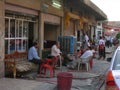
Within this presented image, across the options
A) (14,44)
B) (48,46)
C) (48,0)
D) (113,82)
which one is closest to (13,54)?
(14,44)

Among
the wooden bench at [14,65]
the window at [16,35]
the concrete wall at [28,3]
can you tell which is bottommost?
the wooden bench at [14,65]

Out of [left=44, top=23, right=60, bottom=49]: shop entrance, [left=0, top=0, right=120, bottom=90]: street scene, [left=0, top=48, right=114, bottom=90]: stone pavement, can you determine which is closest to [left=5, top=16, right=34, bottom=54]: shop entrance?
[left=0, top=0, right=120, bottom=90]: street scene

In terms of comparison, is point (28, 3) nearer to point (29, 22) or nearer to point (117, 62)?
point (29, 22)

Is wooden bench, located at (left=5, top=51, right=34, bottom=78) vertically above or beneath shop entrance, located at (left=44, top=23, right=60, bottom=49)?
beneath

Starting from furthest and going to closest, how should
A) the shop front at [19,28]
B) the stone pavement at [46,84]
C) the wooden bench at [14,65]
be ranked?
1. the shop front at [19,28]
2. the wooden bench at [14,65]
3. the stone pavement at [46,84]

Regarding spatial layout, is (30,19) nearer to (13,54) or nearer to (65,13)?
(13,54)

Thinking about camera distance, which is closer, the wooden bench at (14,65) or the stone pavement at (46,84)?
the stone pavement at (46,84)

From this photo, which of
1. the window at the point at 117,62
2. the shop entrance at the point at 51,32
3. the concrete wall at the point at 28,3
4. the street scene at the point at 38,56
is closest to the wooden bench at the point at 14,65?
the street scene at the point at 38,56

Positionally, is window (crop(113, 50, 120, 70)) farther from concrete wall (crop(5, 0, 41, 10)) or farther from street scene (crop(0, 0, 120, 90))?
concrete wall (crop(5, 0, 41, 10))

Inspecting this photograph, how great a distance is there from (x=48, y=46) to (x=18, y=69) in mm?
7562

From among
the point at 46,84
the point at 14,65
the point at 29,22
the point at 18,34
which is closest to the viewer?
the point at 46,84

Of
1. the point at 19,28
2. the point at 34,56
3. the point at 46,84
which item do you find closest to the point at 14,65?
the point at 46,84

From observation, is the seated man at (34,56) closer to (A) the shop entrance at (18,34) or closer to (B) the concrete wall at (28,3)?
(A) the shop entrance at (18,34)

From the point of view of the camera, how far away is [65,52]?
63.6 ft
